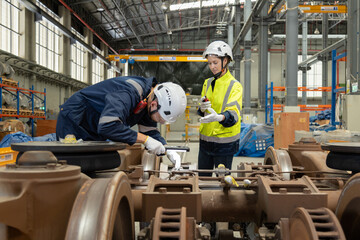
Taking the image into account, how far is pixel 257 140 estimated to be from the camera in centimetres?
1105

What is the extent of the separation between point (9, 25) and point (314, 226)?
52.2ft

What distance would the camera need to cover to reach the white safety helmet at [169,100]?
2529 mm

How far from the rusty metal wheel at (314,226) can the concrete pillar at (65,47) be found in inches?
800

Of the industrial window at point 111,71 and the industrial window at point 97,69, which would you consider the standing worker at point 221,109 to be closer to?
the industrial window at point 97,69

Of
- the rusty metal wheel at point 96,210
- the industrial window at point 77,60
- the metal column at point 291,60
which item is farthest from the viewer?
the industrial window at point 77,60

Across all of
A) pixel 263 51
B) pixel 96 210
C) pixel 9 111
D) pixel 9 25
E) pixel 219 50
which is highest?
pixel 9 25


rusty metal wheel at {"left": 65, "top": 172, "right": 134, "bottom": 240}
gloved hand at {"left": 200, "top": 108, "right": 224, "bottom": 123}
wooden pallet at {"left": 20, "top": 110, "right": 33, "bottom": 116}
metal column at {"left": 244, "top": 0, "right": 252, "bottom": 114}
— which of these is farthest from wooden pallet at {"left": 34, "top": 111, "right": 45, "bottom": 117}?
rusty metal wheel at {"left": 65, "top": 172, "right": 134, "bottom": 240}

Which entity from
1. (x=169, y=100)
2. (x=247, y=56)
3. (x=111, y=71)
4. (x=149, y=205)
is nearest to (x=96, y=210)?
(x=149, y=205)

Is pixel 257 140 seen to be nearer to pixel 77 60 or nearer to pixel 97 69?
pixel 77 60

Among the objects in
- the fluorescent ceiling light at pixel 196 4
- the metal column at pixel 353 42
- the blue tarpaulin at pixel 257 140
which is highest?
the fluorescent ceiling light at pixel 196 4

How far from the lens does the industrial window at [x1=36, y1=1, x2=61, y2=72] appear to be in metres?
17.3

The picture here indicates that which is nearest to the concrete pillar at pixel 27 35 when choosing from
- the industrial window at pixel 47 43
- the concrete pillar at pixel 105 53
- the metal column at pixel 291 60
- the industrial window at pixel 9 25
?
the industrial window at pixel 9 25

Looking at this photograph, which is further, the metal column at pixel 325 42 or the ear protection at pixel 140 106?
the metal column at pixel 325 42

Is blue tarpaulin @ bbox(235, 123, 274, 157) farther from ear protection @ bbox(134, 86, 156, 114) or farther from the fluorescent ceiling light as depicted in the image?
the fluorescent ceiling light
